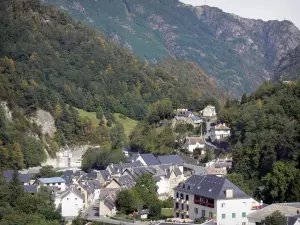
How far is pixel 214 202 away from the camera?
42.4m

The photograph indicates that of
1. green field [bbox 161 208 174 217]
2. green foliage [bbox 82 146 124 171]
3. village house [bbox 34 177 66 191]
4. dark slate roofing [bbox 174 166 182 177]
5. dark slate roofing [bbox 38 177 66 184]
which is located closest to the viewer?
green field [bbox 161 208 174 217]

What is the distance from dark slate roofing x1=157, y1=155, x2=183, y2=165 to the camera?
202 feet

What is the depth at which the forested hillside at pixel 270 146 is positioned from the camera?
152 feet

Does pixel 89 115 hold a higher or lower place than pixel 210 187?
higher

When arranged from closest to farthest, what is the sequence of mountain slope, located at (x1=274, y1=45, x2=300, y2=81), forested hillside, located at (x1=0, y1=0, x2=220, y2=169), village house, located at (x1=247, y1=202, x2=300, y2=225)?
1. village house, located at (x1=247, y1=202, x2=300, y2=225)
2. forested hillside, located at (x1=0, y1=0, x2=220, y2=169)
3. mountain slope, located at (x1=274, y1=45, x2=300, y2=81)

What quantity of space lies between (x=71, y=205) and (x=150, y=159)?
14.2 meters

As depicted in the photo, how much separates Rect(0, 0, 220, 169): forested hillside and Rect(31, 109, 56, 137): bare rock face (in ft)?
2.47

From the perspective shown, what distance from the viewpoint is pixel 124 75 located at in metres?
114

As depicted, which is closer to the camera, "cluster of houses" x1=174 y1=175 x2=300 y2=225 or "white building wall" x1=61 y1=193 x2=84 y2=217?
"cluster of houses" x1=174 y1=175 x2=300 y2=225

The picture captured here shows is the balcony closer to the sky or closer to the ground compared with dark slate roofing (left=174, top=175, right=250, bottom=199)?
closer to the ground

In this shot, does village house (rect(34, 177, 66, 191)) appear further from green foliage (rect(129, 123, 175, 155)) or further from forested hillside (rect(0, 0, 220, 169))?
green foliage (rect(129, 123, 175, 155))

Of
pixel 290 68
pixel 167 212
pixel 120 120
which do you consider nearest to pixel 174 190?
pixel 167 212

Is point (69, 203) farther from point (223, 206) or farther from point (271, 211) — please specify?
point (271, 211)

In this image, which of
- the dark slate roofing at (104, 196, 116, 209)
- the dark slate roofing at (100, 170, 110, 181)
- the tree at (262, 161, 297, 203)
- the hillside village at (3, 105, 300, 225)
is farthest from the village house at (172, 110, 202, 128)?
the tree at (262, 161, 297, 203)
